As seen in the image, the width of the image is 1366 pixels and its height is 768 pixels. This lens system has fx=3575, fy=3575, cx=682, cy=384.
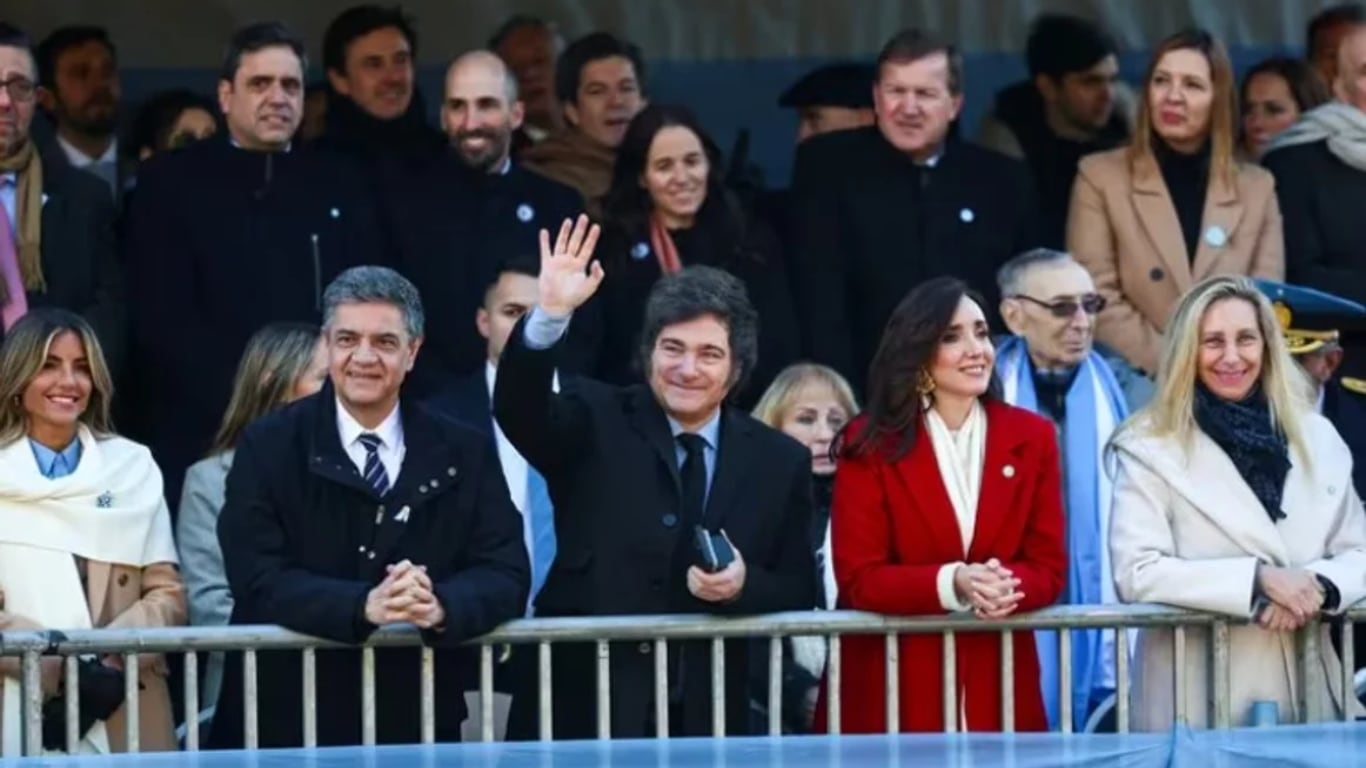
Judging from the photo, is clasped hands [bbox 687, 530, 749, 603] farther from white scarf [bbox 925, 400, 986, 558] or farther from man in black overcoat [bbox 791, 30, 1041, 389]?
man in black overcoat [bbox 791, 30, 1041, 389]

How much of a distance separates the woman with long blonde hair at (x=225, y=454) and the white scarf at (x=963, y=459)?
165 cm

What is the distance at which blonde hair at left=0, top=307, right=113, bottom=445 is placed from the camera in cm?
873

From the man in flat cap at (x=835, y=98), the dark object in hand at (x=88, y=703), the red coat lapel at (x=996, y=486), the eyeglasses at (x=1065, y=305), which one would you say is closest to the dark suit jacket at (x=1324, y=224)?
the eyeglasses at (x=1065, y=305)

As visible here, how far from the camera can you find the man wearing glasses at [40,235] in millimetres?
9891

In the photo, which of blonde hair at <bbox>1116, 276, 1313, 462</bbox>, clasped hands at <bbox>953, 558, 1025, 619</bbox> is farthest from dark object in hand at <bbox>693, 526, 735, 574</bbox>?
blonde hair at <bbox>1116, 276, 1313, 462</bbox>

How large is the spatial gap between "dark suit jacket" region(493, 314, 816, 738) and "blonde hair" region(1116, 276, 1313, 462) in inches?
34.3

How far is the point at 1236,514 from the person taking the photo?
851cm

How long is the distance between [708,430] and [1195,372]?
1189 millimetres

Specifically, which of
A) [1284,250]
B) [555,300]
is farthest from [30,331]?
[1284,250]

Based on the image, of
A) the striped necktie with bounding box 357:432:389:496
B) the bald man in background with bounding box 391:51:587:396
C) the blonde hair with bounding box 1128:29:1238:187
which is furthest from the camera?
the blonde hair with bounding box 1128:29:1238:187

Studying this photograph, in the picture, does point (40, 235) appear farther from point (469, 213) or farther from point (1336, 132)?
point (1336, 132)

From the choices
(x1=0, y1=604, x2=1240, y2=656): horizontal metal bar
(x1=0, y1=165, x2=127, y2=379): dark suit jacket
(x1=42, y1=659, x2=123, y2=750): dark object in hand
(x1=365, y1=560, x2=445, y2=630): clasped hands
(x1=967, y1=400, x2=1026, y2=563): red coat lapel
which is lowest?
(x1=42, y1=659, x2=123, y2=750): dark object in hand

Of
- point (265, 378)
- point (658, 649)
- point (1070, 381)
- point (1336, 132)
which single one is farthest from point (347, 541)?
point (1336, 132)

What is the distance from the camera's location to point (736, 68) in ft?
39.8
